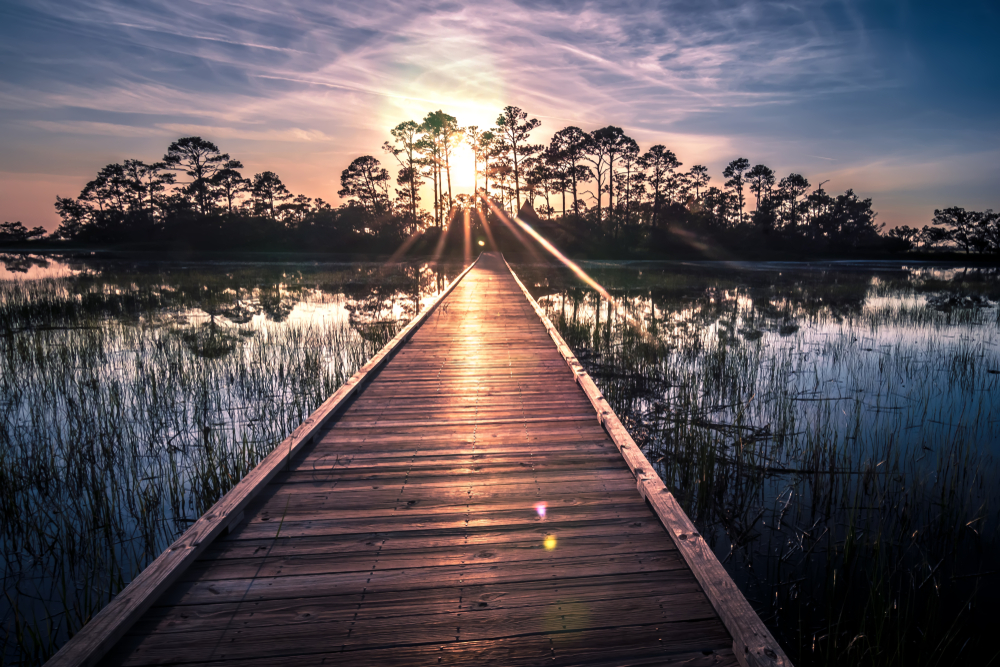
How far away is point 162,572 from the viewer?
1.97 m

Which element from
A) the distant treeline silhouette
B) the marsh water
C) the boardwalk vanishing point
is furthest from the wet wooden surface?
the distant treeline silhouette

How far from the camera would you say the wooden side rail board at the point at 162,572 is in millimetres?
1610

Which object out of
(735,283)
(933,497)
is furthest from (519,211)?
(933,497)

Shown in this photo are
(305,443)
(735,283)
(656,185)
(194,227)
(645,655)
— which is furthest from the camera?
(656,185)

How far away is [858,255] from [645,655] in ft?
189

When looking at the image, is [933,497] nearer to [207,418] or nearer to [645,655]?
[645,655]

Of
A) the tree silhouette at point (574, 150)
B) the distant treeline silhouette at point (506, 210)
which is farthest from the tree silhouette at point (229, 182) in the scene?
the tree silhouette at point (574, 150)

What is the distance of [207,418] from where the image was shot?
17.3 feet

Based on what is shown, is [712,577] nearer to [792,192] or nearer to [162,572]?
[162,572]

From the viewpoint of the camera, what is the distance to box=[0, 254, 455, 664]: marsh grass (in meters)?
2.93

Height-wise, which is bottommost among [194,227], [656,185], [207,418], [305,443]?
[207,418]

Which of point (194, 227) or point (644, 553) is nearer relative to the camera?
point (644, 553)

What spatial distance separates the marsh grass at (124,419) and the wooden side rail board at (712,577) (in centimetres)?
294

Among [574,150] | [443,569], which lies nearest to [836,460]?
[443,569]
